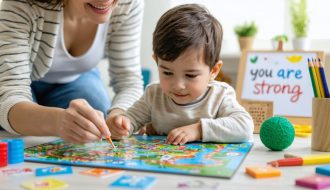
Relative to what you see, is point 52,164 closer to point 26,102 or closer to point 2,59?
point 26,102

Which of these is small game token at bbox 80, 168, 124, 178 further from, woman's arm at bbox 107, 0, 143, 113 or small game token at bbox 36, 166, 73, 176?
woman's arm at bbox 107, 0, 143, 113

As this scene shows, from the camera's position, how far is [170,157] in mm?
729

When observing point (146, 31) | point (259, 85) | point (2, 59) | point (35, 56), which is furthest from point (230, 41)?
point (2, 59)

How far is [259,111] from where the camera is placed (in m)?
1.10

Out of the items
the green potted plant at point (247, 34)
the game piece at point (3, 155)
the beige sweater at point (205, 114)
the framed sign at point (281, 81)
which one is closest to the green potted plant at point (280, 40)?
the framed sign at point (281, 81)

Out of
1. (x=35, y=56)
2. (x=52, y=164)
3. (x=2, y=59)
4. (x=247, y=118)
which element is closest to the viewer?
(x=52, y=164)

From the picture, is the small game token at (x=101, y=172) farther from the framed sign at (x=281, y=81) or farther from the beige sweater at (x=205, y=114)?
the framed sign at (x=281, y=81)

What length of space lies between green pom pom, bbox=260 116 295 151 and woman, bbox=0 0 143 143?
0.32m

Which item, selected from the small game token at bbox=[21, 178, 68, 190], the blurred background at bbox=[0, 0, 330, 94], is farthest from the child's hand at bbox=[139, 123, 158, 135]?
the blurred background at bbox=[0, 0, 330, 94]

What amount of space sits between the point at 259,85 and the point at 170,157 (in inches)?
25.4

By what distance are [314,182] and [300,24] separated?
5.23 feet

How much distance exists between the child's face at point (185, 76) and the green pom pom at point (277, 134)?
0.55 ft

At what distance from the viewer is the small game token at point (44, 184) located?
0.57 meters

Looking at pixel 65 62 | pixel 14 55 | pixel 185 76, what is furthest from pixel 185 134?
pixel 65 62
